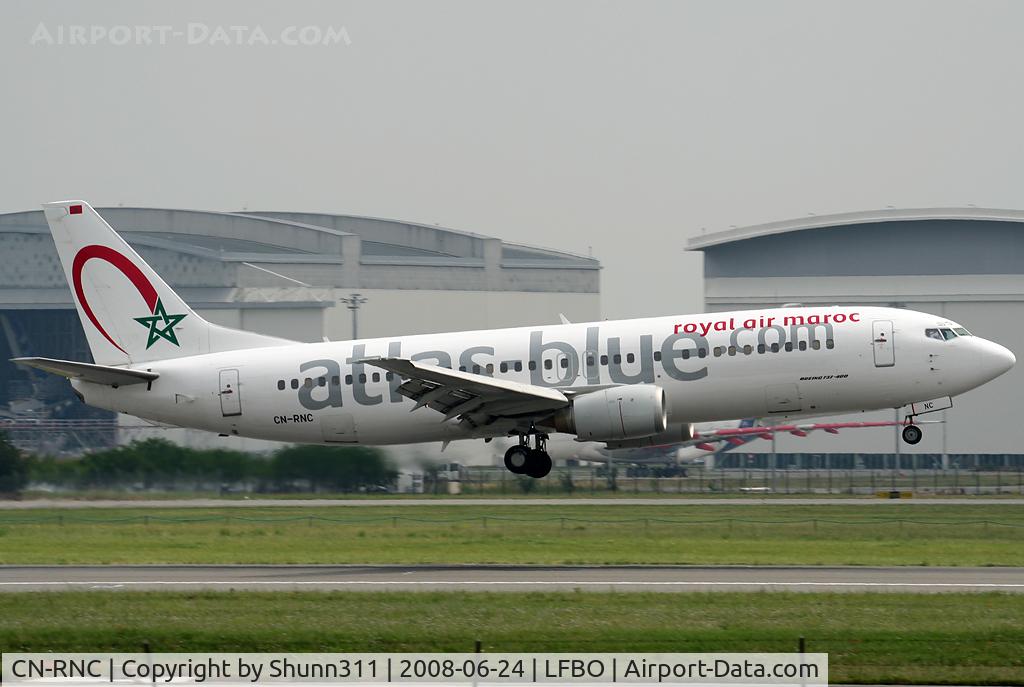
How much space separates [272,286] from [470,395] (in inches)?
2490

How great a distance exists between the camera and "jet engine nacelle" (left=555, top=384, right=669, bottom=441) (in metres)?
36.9

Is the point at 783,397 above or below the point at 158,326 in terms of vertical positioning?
below

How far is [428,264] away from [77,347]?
983 inches

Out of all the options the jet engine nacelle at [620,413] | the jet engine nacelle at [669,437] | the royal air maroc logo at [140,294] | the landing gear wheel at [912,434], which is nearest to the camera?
the jet engine nacelle at [620,413]

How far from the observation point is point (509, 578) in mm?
32000

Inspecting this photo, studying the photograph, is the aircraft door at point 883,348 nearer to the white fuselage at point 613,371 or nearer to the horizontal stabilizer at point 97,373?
the white fuselage at point 613,371

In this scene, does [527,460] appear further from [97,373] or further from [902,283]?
[902,283]

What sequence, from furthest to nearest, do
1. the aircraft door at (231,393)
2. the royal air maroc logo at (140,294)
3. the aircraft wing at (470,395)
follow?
the royal air maroc logo at (140,294) → the aircraft door at (231,393) → the aircraft wing at (470,395)

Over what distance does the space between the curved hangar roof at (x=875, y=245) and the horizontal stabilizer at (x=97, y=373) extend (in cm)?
6453

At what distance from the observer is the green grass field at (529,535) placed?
37.8 meters

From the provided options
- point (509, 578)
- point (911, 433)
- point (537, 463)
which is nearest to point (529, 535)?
point (537, 463)

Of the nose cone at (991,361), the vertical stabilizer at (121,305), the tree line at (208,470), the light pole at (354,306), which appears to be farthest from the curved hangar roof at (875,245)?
the vertical stabilizer at (121,305)

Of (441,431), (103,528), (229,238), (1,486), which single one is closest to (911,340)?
(441,431)

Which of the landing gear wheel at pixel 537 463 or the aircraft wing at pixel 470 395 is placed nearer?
the aircraft wing at pixel 470 395
